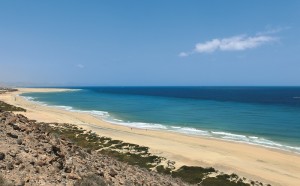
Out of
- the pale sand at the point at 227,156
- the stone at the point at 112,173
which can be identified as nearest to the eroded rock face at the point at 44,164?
the stone at the point at 112,173

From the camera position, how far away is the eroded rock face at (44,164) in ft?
41.1

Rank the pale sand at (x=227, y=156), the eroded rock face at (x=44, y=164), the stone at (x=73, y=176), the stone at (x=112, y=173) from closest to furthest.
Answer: the eroded rock face at (x=44, y=164)
the stone at (x=73, y=176)
the stone at (x=112, y=173)
the pale sand at (x=227, y=156)

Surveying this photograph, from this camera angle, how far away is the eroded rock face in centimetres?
1253

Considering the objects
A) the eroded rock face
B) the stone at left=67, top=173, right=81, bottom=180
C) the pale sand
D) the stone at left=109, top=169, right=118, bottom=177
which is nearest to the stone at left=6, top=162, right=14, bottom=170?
the eroded rock face

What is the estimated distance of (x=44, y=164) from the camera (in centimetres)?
1376

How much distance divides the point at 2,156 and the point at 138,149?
2585 centimetres

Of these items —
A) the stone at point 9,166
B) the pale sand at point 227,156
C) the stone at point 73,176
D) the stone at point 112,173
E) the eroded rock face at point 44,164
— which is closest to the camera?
the stone at point 9,166

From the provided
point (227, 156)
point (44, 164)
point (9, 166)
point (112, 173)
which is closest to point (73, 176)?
point (44, 164)

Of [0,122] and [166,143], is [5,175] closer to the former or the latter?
[0,122]

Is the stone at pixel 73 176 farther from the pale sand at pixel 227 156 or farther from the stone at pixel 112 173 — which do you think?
the pale sand at pixel 227 156

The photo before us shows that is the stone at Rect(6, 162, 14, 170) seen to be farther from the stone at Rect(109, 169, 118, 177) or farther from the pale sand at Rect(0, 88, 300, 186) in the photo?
the pale sand at Rect(0, 88, 300, 186)

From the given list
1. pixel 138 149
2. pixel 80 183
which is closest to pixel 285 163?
pixel 138 149

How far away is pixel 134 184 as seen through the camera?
642 inches

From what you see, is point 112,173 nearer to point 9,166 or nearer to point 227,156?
point 9,166
